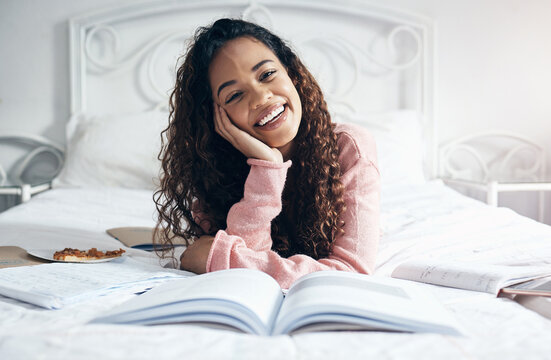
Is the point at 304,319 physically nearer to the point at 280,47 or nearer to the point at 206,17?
the point at 280,47

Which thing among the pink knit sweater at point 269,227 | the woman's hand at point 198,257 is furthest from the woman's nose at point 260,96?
the woman's hand at point 198,257

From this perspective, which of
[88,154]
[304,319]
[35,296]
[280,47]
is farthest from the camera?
[88,154]

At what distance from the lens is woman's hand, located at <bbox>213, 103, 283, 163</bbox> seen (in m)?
0.98

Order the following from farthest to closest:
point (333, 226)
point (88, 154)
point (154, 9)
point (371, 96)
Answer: point (371, 96) < point (154, 9) < point (88, 154) < point (333, 226)

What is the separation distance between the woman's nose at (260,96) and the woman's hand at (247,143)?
0.21 ft

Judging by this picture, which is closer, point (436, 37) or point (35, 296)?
point (35, 296)

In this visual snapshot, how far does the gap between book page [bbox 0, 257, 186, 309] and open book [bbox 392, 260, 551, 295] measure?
1.42ft

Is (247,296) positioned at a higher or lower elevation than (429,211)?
higher

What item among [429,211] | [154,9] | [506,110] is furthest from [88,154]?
[506,110]

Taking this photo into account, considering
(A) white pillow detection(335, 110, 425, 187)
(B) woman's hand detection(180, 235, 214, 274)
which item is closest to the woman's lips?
(B) woman's hand detection(180, 235, 214, 274)

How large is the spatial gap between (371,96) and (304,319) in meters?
2.03

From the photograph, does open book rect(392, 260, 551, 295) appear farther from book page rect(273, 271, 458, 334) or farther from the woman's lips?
the woman's lips

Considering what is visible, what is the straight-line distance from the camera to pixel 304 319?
1.82 ft

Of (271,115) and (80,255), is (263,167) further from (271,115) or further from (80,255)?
(80,255)
